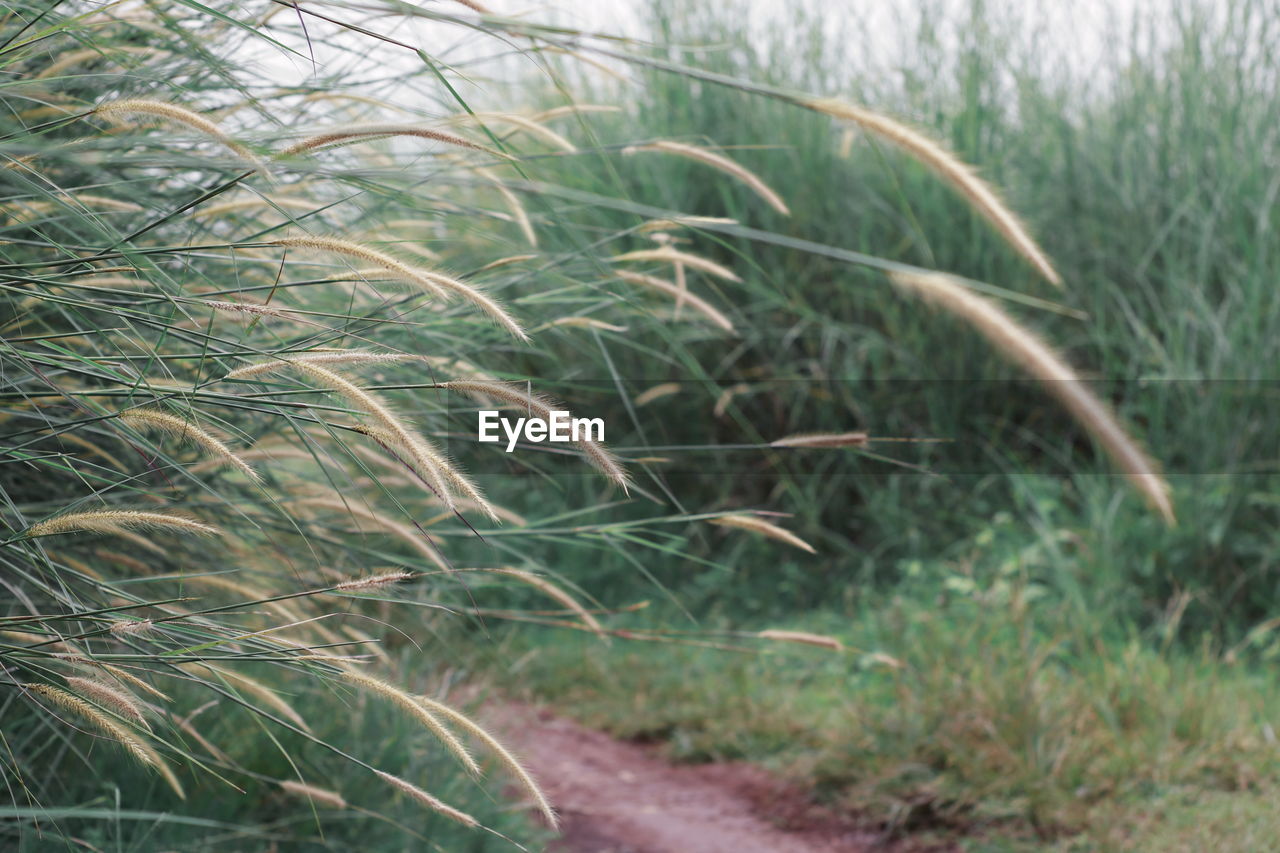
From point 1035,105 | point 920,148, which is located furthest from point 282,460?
point 1035,105

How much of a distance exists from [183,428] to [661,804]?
2226 mm

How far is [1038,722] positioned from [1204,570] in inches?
53.0

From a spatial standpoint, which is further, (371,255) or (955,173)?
(955,173)

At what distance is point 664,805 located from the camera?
299 cm

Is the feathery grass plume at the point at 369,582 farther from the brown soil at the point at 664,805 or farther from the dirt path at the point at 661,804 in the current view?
the brown soil at the point at 664,805

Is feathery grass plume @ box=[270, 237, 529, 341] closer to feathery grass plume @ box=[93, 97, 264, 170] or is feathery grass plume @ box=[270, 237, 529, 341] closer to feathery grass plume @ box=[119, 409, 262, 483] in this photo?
feathery grass plume @ box=[93, 97, 264, 170]

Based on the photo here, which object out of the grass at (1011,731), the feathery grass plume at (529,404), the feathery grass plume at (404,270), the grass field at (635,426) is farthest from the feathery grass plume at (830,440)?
the grass at (1011,731)

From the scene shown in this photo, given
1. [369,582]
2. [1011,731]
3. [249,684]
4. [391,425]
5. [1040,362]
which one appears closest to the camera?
[391,425]

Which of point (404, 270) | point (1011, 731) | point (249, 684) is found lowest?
point (1011, 731)

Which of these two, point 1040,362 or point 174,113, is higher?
point 174,113

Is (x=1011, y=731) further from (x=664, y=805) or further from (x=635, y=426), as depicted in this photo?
(x=635, y=426)

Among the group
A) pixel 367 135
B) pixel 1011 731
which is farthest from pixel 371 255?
pixel 1011 731

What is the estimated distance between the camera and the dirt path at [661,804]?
8.77 feet

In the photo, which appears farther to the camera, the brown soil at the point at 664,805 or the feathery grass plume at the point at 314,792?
the brown soil at the point at 664,805
